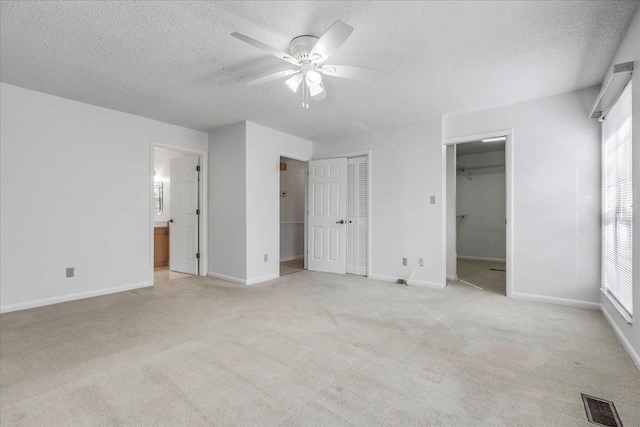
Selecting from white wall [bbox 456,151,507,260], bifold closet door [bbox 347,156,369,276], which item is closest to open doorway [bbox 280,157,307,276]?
bifold closet door [bbox 347,156,369,276]

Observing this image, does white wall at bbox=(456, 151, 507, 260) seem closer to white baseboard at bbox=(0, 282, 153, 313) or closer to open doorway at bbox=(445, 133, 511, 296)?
open doorway at bbox=(445, 133, 511, 296)

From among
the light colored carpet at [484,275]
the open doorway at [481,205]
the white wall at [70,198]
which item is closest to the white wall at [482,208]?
the open doorway at [481,205]

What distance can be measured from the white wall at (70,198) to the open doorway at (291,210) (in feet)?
9.61

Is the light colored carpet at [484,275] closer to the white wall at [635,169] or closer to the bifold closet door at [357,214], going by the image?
the bifold closet door at [357,214]

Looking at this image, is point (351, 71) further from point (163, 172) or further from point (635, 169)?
point (163, 172)

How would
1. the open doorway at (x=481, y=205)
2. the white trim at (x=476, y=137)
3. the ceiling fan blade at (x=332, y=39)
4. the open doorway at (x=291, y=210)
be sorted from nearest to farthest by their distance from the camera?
the ceiling fan blade at (x=332, y=39)
the white trim at (x=476, y=137)
the open doorway at (x=481, y=205)
the open doorway at (x=291, y=210)

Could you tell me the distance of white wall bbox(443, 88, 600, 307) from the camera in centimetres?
335

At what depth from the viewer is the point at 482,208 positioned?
23.8 ft

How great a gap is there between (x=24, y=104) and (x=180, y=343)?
3.24 meters

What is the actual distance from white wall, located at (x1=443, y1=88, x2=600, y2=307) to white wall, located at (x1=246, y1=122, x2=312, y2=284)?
324cm

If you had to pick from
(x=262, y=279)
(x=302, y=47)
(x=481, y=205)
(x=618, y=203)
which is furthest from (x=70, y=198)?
(x=481, y=205)

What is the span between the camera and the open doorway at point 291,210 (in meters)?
6.89

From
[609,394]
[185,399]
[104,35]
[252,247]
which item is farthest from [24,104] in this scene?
[609,394]

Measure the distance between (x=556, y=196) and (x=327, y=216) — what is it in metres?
3.26
